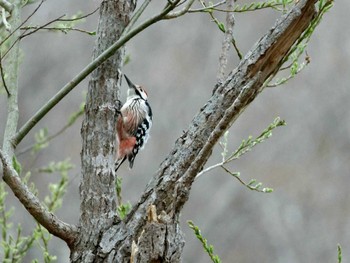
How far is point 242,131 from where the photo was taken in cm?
1247

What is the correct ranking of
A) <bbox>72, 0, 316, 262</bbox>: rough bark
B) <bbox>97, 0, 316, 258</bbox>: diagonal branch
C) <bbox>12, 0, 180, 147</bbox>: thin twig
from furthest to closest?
<bbox>12, 0, 180, 147</bbox>: thin twig → <bbox>97, 0, 316, 258</bbox>: diagonal branch → <bbox>72, 0, 316, 262</bbox>: rough bark

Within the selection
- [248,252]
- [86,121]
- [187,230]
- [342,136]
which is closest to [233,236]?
[248,252]

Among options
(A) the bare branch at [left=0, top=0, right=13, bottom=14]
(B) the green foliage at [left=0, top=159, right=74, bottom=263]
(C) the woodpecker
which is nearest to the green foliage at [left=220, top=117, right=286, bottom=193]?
(B) the green foliage at [left=0, top=159, right=74, bottom=263]

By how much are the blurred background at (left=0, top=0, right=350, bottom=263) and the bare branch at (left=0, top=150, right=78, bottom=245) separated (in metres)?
8.57

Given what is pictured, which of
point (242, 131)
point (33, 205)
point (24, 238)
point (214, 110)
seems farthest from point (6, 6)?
point (242, 131)

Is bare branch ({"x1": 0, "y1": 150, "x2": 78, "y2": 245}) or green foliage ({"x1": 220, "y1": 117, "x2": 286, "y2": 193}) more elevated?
green foliage ({"x1": 220, "y1": 117, "x2": 286, "y2": 193})

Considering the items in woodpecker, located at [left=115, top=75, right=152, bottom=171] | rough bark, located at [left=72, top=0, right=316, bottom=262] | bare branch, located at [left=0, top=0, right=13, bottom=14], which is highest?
woodpecker, located at [left=115, top=75, right=152, bottom=171]

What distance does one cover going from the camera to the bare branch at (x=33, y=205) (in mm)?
3123

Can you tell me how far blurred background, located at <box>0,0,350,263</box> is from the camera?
12.3 metres

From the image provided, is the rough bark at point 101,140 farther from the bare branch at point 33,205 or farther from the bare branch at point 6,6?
the bare branch at point 6,6

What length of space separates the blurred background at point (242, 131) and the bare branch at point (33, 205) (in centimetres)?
857

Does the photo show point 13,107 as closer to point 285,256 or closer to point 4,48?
point 4,48

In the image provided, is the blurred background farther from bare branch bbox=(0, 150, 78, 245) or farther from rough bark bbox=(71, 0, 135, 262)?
bare branch bbox=(0, 150, 78, 245)

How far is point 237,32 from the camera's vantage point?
43.8ft
